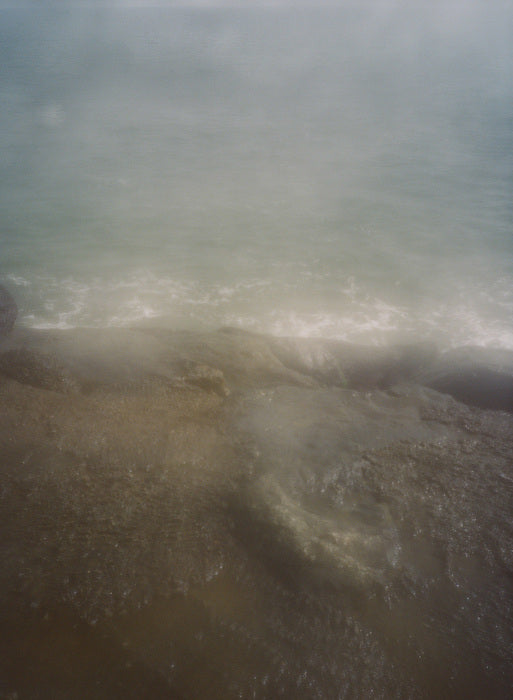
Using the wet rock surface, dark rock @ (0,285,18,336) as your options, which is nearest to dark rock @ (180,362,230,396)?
the wet rock surface

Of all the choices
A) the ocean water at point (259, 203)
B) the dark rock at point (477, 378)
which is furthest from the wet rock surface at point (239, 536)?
the ocean water at point (259, 203)

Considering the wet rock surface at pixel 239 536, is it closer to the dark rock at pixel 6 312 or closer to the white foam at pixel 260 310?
the dark rock at pixel 6 312

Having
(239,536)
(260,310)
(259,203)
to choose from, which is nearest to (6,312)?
(260,310)

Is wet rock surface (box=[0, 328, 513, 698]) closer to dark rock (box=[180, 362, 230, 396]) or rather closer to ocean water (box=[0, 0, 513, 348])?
dark rock (box=[180, 362, 230, 396])

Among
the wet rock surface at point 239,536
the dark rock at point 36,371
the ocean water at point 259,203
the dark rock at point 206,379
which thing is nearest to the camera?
the wet rock surface at point 239,536

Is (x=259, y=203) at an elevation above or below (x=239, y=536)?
above

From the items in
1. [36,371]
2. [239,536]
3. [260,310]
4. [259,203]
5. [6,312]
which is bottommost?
[239,536]

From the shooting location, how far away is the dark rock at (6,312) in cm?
1543

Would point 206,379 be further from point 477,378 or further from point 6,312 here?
point 6,312

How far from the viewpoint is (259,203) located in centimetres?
3069

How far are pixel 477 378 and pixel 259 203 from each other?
71.9ft

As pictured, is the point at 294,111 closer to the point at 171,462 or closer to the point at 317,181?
the point at 317,181

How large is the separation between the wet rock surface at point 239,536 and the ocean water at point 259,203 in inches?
339

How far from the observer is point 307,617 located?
6.57m
